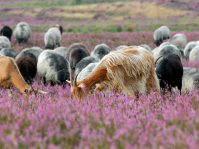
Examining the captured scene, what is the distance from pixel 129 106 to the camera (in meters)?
3.72

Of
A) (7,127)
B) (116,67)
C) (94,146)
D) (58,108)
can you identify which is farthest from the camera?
(116,67)

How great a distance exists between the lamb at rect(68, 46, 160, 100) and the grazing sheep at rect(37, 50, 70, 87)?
9.84 feet

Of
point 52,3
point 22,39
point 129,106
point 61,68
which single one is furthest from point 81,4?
point 129,106

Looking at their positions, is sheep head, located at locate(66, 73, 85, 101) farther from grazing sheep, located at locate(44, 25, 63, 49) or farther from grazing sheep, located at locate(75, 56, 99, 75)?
grazing sheep, located at locate(44, 25, 63, 49)

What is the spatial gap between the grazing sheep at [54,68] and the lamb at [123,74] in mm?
3000

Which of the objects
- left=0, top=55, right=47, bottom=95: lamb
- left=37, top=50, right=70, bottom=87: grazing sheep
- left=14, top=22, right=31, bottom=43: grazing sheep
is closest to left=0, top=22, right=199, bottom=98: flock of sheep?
left=37, top=50, right=70, bottom=87: grazing sheep

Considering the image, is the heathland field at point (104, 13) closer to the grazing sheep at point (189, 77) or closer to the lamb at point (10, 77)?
the grazing sheep at point (189, 77)

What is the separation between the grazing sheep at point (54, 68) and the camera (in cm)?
804

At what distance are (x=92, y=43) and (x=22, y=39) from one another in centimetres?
641

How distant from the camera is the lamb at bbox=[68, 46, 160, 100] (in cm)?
502

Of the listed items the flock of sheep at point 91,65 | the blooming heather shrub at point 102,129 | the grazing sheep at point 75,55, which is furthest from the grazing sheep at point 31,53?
the blooming heather shrub at point 102,129

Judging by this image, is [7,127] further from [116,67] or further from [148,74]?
[148,74]

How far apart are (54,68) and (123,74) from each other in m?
3.74

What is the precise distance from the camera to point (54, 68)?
8.21 m
